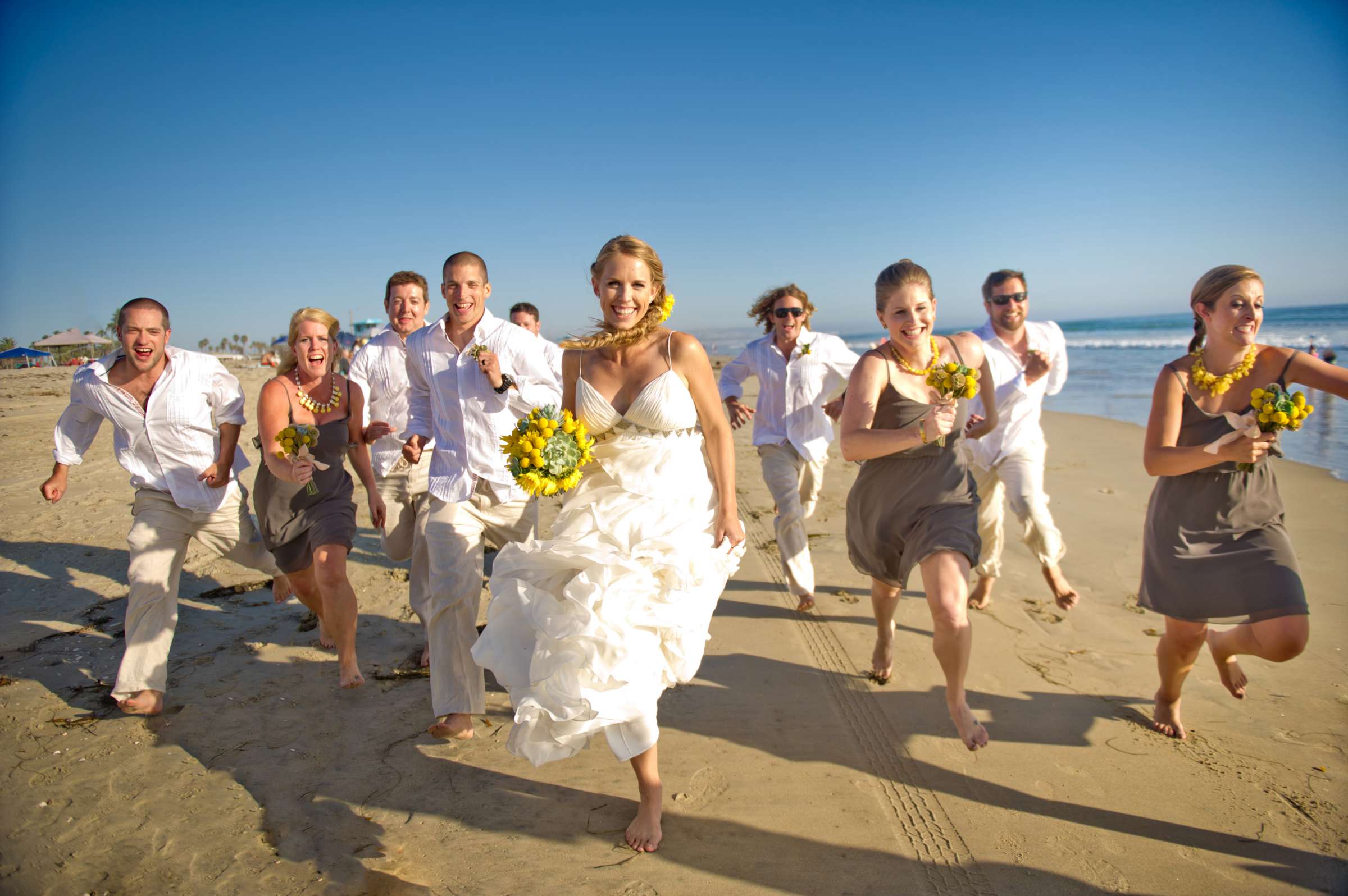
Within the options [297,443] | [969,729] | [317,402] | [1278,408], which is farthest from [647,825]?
[317,402]

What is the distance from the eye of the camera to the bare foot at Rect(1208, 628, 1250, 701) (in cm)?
411

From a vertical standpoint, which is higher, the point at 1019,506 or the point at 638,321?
the point at 638,321

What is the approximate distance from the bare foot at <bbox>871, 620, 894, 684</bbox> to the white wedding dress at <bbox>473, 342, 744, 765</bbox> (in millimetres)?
1642

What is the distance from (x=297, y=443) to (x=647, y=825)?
123 inches

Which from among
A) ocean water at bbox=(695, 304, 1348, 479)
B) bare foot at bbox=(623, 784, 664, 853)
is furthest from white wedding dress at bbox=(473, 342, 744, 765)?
ocean water at bbox=(695, 304, 1348, 479)

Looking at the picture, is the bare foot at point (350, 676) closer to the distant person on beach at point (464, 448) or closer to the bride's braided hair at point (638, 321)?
the distant person on beach at point (464, 448)

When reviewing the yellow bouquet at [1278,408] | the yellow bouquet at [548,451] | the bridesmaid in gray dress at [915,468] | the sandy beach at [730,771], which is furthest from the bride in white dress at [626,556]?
the yellow bouquet at [1278,408]

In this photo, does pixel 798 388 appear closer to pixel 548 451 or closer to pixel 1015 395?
pixel 1015 395

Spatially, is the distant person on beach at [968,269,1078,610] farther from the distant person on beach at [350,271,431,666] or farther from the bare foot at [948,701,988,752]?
the distant person on beach at [350,271,431,666]

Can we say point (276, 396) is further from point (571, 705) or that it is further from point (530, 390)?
point (571, 705)

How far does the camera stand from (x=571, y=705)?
313 cm

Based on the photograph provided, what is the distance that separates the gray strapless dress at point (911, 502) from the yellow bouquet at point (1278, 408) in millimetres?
1369

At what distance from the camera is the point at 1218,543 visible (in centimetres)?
391

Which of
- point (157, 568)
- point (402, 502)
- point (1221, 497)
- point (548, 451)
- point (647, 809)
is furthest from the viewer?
point (402, 502)
